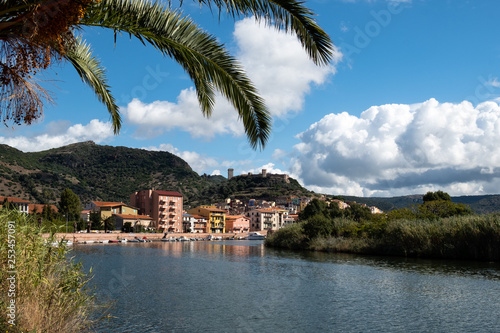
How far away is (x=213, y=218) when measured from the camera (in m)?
122

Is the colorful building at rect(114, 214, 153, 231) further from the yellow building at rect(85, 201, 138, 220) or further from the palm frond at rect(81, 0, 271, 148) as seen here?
the palm frond at rect(81, 0, 271, 148)

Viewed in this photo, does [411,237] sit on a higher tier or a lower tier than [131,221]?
lower

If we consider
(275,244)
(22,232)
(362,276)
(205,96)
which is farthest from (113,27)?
(275,244)

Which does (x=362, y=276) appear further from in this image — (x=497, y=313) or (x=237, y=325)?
(x=237, y=325)

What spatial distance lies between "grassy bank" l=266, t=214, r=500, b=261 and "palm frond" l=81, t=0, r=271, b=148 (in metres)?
34.9

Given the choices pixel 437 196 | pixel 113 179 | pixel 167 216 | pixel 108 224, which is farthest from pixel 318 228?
pixel 113 179

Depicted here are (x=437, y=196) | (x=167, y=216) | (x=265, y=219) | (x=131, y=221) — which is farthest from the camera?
(x=265, y=219)

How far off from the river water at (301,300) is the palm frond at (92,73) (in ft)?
15.8

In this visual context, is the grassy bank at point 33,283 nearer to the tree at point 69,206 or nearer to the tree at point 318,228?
the tree at point 318,228

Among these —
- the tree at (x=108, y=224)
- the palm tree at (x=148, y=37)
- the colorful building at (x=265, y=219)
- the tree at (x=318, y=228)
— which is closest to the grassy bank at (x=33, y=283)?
the palm tree at (x=148, y=37)

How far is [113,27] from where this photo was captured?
225 inches

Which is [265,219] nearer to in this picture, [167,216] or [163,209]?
[167,216]

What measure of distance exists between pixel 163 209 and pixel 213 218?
54.2 ft

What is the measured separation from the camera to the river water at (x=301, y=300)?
518 inches
